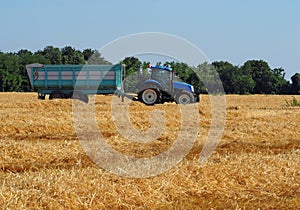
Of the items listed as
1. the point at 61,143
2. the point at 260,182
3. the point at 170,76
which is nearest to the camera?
the point at 260,182

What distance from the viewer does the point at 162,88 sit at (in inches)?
943

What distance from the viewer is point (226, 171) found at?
825 cm

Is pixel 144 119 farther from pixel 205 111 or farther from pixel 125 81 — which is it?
pixel 125 81

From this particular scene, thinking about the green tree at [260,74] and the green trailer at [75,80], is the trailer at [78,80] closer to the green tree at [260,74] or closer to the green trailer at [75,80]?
the green trailer at [75,80]

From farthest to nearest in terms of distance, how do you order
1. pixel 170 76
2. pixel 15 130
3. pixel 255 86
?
1. pixel 255 86
2. pixel 170 76
3. pixel 15 130

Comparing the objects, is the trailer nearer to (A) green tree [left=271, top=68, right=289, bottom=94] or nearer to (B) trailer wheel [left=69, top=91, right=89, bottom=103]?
(B) trailer wheel [left=69, top=91, right=89, bottom=103]

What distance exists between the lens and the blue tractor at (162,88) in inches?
922

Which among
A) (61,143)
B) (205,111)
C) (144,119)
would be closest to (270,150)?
Answer: (61,143)

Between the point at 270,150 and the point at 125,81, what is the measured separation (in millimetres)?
16023

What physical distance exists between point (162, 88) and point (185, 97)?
1.13 metres

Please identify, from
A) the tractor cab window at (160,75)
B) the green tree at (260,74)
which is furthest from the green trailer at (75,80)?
the green tree at (260,74)

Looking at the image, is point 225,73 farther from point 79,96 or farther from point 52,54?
point 79,96

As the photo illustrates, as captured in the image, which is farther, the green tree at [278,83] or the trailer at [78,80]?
the green tree at [278,83]

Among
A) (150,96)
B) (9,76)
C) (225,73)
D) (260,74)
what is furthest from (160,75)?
(260,74)
